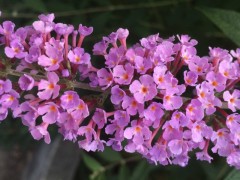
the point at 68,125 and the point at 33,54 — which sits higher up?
the point at 33,54

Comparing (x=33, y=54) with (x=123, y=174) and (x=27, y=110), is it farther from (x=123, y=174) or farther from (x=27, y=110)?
(x=123, y=174)

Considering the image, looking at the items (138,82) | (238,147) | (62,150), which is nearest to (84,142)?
(138,82)

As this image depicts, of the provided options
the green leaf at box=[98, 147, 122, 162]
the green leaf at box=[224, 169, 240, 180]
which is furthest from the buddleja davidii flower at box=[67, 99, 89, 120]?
the green leaf at box=[98, 147, 122, 162]

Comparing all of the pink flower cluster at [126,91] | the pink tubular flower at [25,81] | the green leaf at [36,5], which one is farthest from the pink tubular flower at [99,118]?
the green leaf at [36,5]

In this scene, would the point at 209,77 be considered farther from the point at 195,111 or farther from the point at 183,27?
the point at 183,27

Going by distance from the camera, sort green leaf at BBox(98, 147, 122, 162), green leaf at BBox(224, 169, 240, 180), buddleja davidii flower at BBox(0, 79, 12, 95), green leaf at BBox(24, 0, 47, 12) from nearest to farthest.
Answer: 1. buddleja davidii flower at BBox(0, 79, 12, 95)
2. green leaf at BBox(224, 169, 240, 180)
3. green leaf at BBox(24, 0, 47, 12)
4. green leaf at BBox(98, 147, 122, 162)

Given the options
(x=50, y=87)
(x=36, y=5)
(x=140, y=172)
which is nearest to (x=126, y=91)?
(x=50, y=87)

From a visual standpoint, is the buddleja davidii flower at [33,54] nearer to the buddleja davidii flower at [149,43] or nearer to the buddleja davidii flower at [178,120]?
the buddleja davidii flower at [149,43]

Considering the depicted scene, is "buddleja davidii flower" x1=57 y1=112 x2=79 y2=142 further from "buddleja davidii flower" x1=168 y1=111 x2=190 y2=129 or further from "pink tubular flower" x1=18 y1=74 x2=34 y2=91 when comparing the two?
"buddleja davidii flower" x1=168 y1=111 x2=190 y2=129
